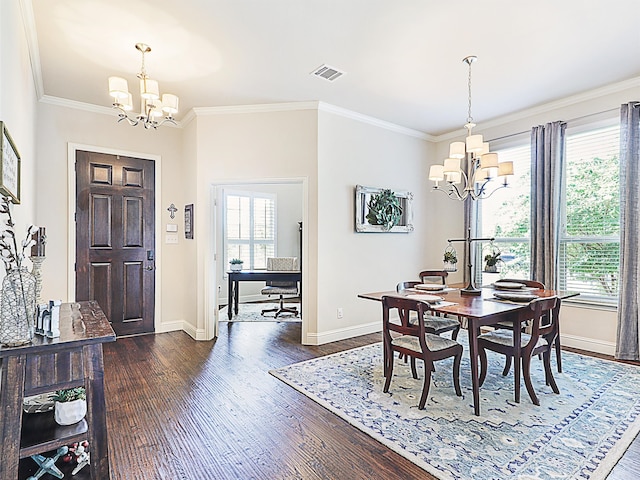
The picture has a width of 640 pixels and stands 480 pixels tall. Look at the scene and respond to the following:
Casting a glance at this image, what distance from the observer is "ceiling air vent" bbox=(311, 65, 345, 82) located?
3.50 meters

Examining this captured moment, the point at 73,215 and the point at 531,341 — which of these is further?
the point at 73,215

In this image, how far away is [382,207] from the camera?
4984 millimetres

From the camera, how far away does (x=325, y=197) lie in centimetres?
447

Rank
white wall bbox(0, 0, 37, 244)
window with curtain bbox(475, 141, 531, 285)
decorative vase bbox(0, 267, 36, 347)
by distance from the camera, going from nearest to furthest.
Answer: decorative vase bbox(0, 267, 36, 347) < white wall bbox(0, 0, 37, 244) < window with curtain bbox(475, 141, 531, 285)

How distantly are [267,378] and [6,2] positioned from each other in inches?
124

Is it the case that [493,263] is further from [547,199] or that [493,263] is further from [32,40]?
[32,40]

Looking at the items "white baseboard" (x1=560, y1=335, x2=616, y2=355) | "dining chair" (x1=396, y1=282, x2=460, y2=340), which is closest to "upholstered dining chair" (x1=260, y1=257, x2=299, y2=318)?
"dining chair" (x1=396, y1=282, x2=460, y2=340)

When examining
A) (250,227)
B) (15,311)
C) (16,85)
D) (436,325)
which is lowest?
(436,325)

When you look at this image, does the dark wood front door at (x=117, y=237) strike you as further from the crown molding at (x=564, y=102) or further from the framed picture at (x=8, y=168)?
the crown molding at (x=564, y=102)

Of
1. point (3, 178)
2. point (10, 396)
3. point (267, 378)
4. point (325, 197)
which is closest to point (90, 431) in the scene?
point (10, 396)

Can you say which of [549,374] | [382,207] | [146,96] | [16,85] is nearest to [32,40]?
[16,85]

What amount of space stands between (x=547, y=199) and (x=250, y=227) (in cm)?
515

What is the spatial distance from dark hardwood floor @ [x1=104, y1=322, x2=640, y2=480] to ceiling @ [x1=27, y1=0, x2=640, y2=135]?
2881mm

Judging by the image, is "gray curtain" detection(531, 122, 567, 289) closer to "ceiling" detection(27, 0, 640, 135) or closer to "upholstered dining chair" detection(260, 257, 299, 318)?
"ceiling" detection(27, 0, 640, 135)
